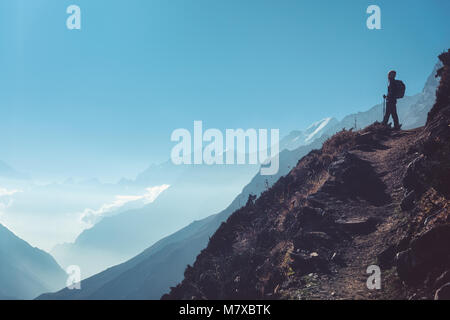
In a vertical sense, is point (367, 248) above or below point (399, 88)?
below

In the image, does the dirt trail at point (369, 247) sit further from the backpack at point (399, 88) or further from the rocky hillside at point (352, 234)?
the backpack at point (399, 88)

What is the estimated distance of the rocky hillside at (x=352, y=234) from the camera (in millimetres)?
7605

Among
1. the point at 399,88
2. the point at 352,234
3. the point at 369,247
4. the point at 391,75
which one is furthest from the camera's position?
the point at 399,88

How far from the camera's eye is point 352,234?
35.0 ft

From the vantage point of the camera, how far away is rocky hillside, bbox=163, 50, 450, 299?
761 cm

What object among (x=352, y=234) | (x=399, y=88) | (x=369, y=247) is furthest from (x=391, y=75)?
(x=369, y=247)

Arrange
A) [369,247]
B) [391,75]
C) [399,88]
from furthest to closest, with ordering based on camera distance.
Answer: [399,88] → [391,75] → [369,247]

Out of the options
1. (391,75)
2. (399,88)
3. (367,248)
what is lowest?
(367,248)

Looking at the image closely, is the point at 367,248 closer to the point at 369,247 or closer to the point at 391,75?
the point at 369,247

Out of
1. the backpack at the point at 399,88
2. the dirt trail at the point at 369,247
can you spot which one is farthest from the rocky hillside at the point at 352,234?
the backpack at the point at 399,88

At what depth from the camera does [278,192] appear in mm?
18750

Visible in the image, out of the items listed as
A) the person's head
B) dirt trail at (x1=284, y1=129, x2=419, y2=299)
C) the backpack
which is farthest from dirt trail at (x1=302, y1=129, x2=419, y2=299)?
the person's head
